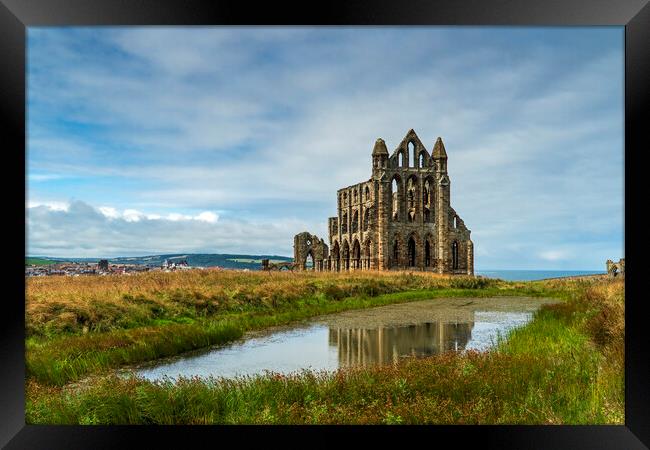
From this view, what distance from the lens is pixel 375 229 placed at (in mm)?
49156

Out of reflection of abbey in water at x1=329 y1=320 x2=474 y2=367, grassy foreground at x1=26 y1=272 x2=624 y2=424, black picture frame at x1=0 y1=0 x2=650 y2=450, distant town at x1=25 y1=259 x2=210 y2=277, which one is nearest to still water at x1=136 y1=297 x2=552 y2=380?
reflection of abbey in water at x1=329 y1=320 x2=474 y2=367

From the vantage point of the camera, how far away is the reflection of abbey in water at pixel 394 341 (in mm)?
10681

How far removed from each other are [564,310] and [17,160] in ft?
53.9

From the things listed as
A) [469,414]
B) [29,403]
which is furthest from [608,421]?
[29,403]

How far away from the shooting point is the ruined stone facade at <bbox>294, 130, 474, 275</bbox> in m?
49.4

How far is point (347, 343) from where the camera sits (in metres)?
12.2

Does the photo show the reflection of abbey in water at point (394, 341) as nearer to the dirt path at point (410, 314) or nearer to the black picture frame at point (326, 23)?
the dirt path at point (410, 314)

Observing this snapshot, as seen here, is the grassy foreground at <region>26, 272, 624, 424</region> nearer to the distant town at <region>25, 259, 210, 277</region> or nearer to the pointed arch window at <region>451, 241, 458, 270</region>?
the distant town at <region>25, 259, 210, 277</region>

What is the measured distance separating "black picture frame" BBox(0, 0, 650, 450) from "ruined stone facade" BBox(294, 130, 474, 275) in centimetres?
4353

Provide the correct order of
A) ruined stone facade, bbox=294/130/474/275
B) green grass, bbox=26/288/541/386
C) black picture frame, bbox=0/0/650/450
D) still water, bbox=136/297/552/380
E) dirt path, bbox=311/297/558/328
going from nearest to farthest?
1. black picture frame, bbox=0/0/650/450
2. green grass, bbox=26/288/541/386
3. still water, bbox=136/297/552/380
4. dirt path, bbox=311/297/558/328
5. ruined stone facade, bbox=294/130/474/275

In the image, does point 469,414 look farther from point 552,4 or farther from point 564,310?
point 564,310

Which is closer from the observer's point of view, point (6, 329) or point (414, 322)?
point (6, 329)

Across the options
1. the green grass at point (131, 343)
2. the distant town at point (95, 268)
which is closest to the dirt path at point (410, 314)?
the green grass at point (131, 343)

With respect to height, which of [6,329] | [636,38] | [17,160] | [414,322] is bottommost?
[414,322]
